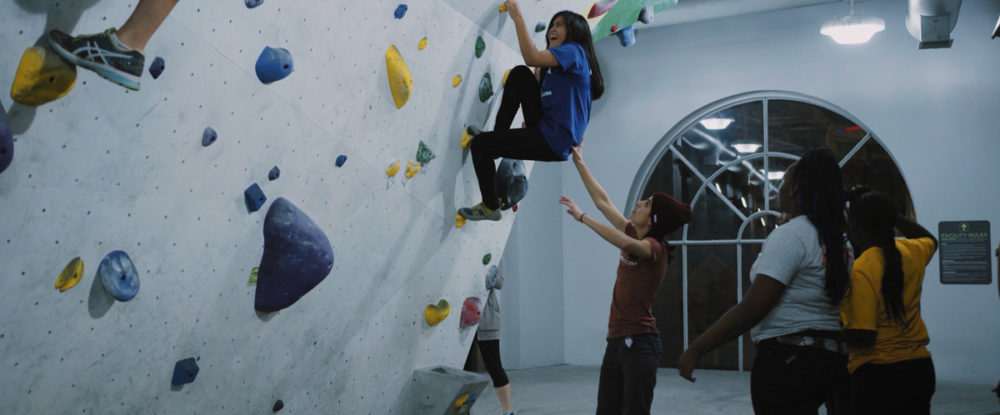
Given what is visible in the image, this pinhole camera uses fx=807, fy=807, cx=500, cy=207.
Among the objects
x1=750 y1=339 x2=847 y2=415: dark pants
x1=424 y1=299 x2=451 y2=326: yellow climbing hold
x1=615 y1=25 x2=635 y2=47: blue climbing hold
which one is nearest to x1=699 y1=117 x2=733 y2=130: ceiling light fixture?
x1=615 y1=25 x2=635 y2=47: blue climbing hold

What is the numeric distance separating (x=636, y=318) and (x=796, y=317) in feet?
3.67

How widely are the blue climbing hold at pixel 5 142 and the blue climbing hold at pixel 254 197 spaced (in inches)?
26.7

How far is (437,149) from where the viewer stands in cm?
288

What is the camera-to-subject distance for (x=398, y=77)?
2523 millimetres

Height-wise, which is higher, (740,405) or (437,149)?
(437,149)

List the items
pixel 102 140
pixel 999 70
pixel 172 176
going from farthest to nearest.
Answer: pixel 999 70
pixel 172 176
pixel 102 140

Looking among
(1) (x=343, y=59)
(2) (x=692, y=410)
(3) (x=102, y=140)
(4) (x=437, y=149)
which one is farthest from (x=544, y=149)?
(2) (x=692, y=410)

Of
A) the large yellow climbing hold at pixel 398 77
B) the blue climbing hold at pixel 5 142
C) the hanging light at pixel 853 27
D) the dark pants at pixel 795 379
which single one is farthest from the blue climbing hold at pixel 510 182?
the hanging light at pixel 853 27

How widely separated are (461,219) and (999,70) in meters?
6.37

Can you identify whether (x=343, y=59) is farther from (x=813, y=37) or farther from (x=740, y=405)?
(x=813, y=37)

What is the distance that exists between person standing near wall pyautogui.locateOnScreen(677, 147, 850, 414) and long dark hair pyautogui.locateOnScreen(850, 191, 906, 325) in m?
0.30

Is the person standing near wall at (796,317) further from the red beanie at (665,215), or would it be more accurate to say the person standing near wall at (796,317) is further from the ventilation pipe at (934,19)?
the ventilation pipe at (934,19)

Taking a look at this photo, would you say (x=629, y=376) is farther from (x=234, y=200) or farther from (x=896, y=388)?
(x=234, y=200)

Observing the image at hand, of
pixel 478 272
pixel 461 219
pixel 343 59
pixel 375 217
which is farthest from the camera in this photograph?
pixel 478 272
